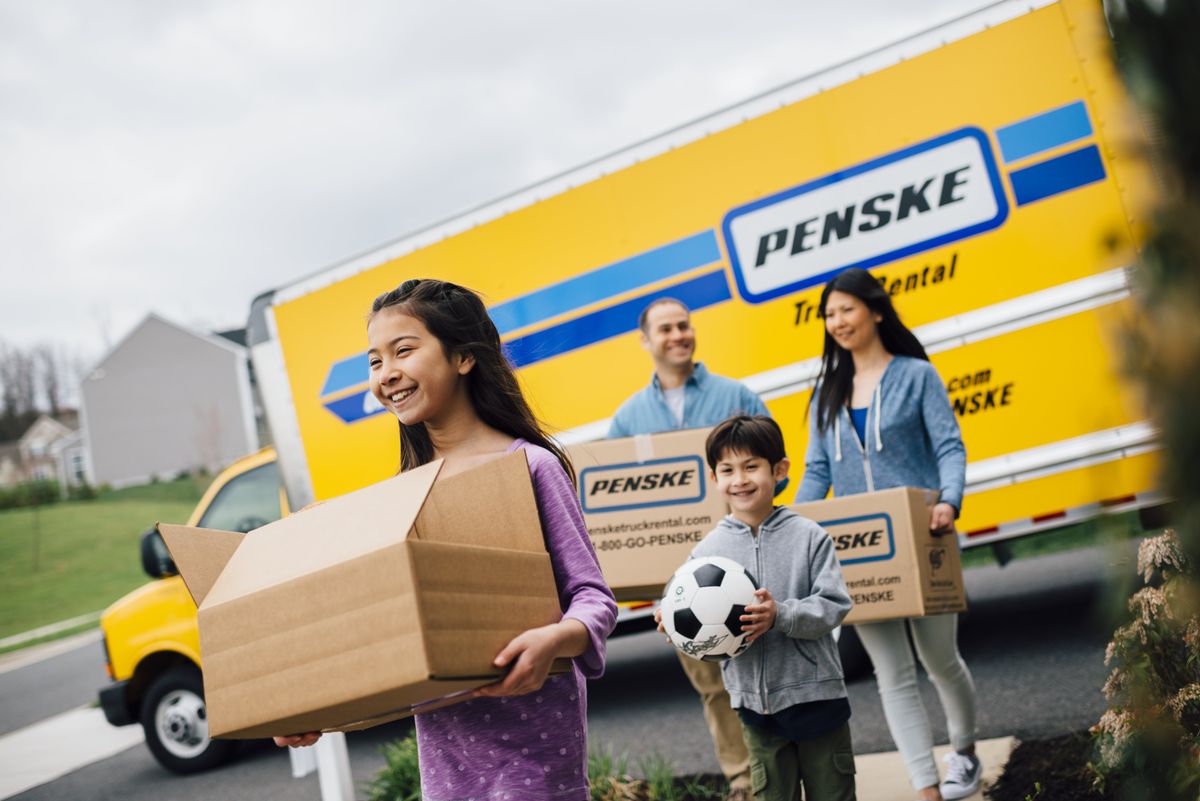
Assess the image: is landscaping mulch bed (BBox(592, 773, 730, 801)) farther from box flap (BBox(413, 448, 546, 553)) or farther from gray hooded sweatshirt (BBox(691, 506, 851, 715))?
box flap (BBox(413, 448, 546, 553))

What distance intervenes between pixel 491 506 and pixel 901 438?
2.46 m

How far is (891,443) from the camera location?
4.02 m

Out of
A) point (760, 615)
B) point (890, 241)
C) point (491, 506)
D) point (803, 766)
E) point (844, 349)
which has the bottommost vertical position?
point (803, 766)

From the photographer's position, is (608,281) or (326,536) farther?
(608,281)

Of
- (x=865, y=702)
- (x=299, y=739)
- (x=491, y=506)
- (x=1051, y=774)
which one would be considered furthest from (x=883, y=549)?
(x=865, y=702)

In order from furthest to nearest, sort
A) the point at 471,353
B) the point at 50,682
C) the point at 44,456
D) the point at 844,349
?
the point at 44,456
the point at 50,682
the point at 844,349
the point at 471,353

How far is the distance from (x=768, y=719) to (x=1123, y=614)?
7.27 feet

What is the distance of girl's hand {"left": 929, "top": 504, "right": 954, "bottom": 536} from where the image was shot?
3.78 m

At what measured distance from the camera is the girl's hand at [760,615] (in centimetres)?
290

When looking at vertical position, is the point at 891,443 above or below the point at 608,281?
below

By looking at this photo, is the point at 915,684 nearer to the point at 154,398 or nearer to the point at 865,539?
the point at 865,539

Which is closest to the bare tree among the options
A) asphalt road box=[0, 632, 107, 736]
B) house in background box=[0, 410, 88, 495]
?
house in background box=[0, 410, 88, 495]

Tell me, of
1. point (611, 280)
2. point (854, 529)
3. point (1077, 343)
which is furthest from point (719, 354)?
point (854, 529)

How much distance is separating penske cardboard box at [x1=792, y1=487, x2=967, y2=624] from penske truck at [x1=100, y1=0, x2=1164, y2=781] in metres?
1.75
